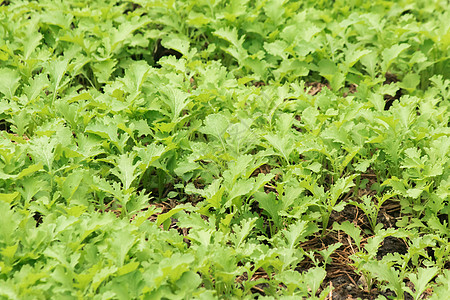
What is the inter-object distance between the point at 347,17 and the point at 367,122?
52.8 inches

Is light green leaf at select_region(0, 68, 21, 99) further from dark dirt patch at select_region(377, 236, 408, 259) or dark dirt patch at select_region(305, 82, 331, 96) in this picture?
dark dirt patch at select_region(377, 236, 408, 259)

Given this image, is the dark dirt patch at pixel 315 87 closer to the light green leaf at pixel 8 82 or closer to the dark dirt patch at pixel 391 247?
the dark dirt patch at pixel 391 247

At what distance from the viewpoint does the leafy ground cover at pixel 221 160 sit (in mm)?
2086

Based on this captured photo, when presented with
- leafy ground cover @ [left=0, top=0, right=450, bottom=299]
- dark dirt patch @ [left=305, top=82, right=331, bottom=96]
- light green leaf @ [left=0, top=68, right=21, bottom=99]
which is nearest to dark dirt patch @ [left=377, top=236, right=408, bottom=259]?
leafy ground cover @ [left=0, top=0, right=450, bottom=299]

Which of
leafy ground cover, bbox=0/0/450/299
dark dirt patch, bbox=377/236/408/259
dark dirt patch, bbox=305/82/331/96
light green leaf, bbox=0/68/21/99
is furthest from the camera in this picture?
dark dirt patch, bbox=305/82/331/96

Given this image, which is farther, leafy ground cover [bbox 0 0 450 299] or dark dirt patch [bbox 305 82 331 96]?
dark dirt patch [bbox 305 82 331 96]

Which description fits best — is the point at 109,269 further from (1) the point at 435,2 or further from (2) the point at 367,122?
(1) the point at 435,2

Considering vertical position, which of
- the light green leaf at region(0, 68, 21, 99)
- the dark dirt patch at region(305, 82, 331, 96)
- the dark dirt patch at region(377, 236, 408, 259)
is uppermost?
the light green leaf at region(0, 68, 21, 99)

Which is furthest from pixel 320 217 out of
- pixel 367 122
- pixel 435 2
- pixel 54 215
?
pixel 435 2

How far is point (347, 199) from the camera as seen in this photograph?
108 inches

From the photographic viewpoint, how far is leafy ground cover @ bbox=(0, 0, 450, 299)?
2.09 meters

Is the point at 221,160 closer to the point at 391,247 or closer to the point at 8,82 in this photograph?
the point at 391,247

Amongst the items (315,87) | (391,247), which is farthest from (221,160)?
(315,87)

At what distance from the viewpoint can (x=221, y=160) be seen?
2.76 metres
